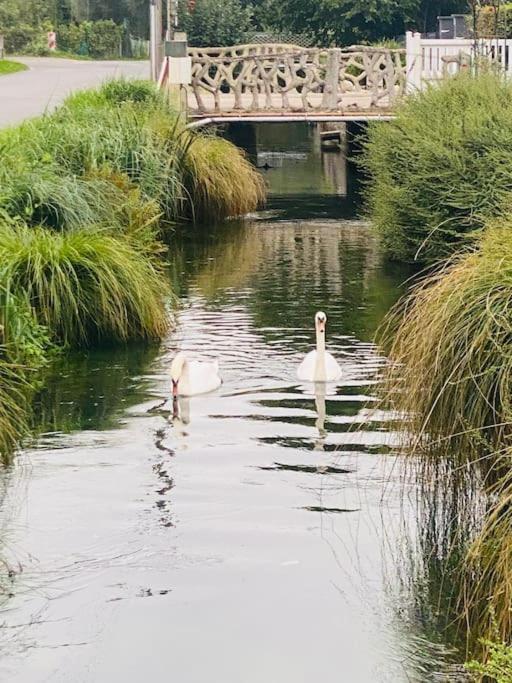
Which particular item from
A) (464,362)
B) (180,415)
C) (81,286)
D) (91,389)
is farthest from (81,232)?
(464,362)

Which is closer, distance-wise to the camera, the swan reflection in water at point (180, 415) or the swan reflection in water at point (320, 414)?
the swan reflection in water at point (320, 414)

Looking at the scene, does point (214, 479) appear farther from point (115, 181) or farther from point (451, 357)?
point (115, 181)

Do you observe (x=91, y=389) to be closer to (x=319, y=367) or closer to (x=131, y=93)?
(x=319, y=367)

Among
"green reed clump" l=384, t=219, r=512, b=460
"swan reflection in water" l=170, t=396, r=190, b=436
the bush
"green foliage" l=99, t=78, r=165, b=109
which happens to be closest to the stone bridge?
"green foliage" l=99, t=78, r=165, b=109

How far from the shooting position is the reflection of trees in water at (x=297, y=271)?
15.9 m

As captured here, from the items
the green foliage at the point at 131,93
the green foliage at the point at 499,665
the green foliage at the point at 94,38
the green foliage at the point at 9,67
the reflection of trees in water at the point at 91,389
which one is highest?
the green foliage at the point at 94,38

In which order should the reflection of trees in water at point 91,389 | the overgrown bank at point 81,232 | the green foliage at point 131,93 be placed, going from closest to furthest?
the reflection of trees in water at point 91,389, the overgrown bank at point 81,232, the green foliage at point 131,93

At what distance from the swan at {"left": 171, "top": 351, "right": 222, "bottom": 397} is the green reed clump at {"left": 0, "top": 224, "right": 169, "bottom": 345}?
5.35ft

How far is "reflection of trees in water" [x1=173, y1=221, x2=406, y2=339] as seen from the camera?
15.9 metres

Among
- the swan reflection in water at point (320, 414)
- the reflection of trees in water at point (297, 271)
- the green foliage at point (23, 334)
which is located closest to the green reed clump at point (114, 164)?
the reflection of trees in water at point (297, 271)

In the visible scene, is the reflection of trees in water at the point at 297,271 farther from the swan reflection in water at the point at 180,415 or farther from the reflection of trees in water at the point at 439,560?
the reflection of trees in water at the point at 439,560

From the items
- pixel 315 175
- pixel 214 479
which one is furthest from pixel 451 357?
pixel 315 175

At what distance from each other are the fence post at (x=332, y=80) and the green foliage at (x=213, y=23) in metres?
18.7

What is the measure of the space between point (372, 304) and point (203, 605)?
881 cm
